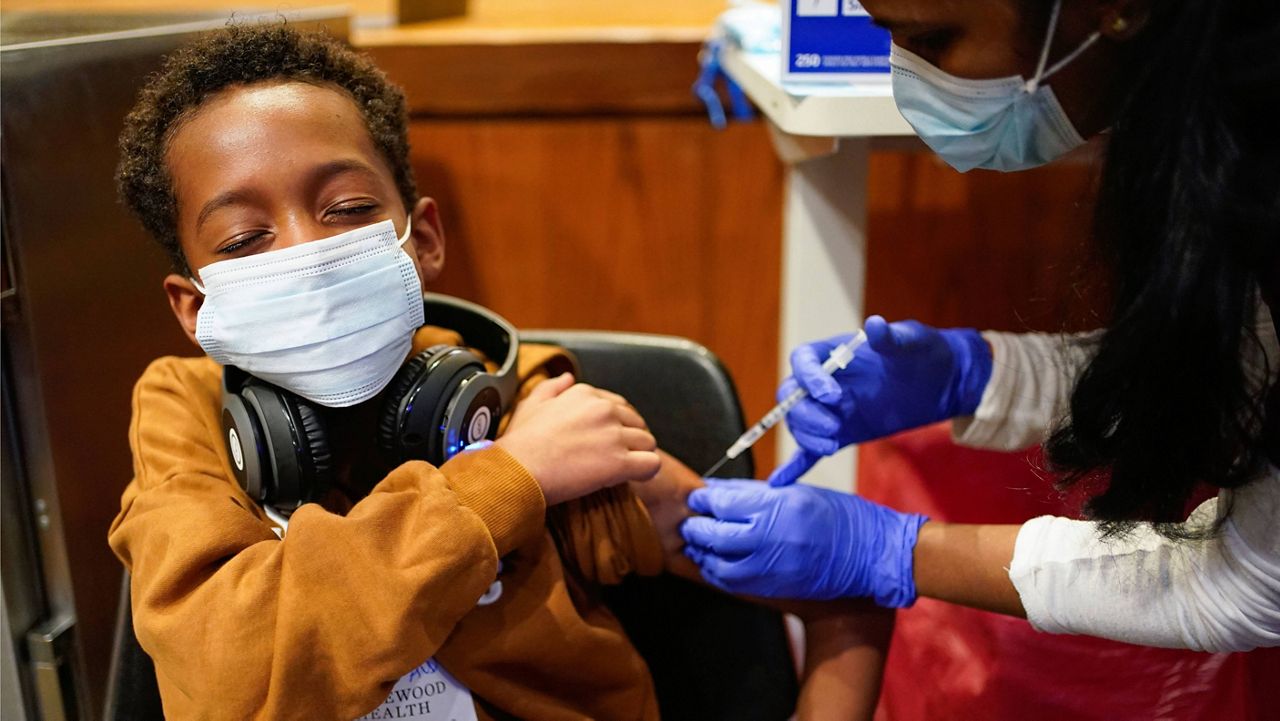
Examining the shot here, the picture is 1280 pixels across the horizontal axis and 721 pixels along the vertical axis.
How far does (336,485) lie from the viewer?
1.10 metres

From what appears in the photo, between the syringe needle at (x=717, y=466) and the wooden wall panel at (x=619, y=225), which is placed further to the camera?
the wooden wall panel at (x=619, y=225)

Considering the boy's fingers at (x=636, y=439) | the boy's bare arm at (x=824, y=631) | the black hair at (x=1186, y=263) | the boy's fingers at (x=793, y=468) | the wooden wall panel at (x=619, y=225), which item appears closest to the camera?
the black hair at (x=1186, y=263)

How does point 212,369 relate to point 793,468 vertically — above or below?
above

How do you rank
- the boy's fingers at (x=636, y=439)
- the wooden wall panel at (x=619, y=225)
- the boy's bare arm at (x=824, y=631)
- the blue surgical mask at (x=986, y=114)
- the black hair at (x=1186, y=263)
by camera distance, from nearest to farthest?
the black hair at (x=1186, y=263), the blue surgical mask at (x=986, y=114), the boy's fingers at (x=636, y=439), the boy's bare arm at (x=824, y=631), the wooden wall panel at (x=619, y=225)

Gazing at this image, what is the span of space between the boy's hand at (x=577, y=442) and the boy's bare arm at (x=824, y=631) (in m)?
0.11

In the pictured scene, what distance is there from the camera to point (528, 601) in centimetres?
103

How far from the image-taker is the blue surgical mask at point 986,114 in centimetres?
96

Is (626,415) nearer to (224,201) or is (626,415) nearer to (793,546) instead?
(793,546)

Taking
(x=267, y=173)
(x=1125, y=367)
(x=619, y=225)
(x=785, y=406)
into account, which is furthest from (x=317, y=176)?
(x=619, y=225)

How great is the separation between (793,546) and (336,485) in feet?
1.64

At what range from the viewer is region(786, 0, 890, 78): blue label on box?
48.3 inches

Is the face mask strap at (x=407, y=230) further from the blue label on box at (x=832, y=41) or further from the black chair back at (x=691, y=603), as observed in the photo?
the blue label on box at (x=832, y=41)

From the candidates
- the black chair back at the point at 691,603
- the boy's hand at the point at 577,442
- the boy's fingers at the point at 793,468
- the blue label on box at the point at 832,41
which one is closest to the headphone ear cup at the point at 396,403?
the boy's hand at the point at 577,442

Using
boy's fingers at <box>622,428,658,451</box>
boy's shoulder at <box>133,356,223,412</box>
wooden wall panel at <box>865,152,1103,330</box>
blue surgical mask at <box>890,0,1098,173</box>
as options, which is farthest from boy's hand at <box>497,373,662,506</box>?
wooden wall panel at <box>865,152,1103,330</box>
